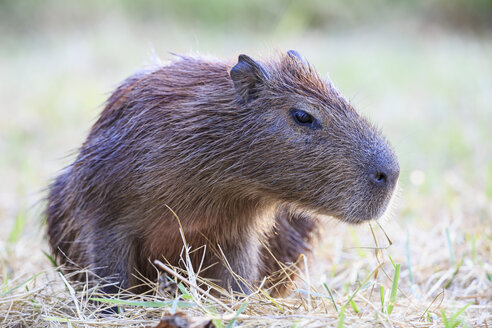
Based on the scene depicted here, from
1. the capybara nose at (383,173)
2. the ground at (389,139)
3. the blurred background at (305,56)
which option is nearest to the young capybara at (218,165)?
the capybara nose at (383,173)

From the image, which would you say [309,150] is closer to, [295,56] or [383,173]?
[383,173]

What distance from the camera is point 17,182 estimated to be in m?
5.72

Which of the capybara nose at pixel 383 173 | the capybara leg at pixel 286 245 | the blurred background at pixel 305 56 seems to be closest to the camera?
the capybara nose at pixel 383 173

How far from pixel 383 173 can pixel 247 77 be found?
786 mm

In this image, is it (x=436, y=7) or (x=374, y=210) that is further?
(x=436, y=7)

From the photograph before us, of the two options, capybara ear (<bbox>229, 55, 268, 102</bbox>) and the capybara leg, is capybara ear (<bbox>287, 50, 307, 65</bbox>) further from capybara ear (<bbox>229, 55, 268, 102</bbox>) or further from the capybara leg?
the capybara leg

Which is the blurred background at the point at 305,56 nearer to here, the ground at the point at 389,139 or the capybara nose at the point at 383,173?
the ground at the point at 389,139

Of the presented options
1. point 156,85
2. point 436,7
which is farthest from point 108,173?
point 436,7

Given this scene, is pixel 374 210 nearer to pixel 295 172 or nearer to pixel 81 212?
pixel 295 172

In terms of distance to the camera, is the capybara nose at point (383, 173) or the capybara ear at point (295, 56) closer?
the capybara nose at point (383, 173)

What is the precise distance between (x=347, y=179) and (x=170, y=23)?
38.5ft

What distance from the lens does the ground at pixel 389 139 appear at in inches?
106

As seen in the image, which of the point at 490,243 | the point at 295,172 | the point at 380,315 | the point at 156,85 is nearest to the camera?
the point at 380,315

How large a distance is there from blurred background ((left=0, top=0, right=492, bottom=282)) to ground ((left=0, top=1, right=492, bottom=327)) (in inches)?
1.2
